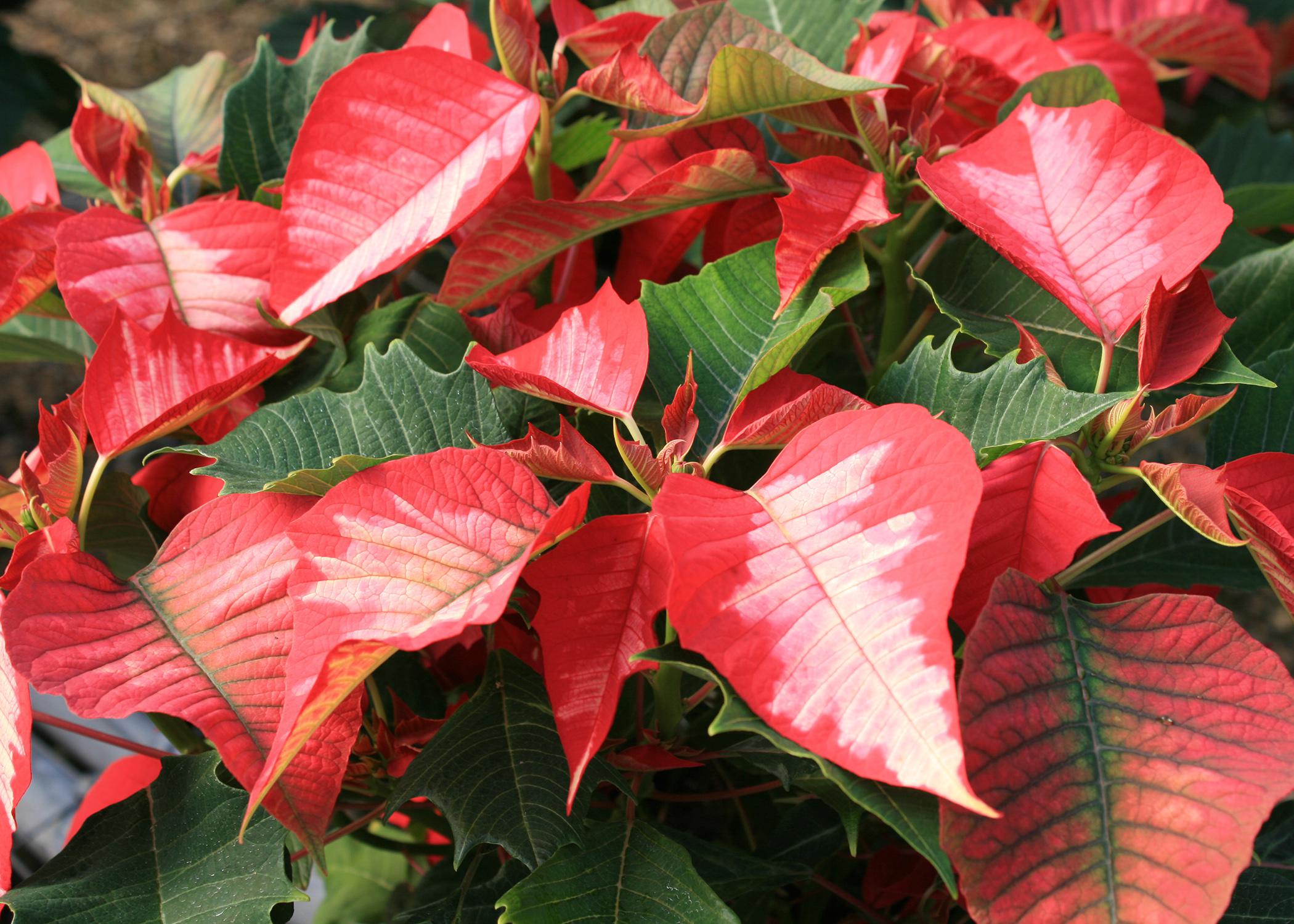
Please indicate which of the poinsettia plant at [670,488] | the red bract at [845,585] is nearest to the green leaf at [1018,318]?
the poinsettia plant at [670,488]

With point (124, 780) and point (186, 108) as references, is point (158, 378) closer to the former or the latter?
point (124, 780)

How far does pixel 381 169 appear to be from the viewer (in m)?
0.43

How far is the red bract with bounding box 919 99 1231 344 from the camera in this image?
0.37 meters

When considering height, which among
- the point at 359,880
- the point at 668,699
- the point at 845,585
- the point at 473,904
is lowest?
the point at 359,880

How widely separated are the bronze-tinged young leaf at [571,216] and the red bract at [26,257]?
0.18 metres

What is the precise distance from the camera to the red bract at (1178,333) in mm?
350

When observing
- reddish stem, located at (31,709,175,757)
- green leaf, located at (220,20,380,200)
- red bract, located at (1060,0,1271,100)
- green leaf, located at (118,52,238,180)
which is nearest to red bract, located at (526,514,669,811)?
reddish stem, located at (31,709,175,757)

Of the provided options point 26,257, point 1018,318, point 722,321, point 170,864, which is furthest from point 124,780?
point 1018,318

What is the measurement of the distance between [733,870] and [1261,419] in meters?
0.29

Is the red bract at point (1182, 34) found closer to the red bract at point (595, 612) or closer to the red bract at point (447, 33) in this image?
the red bract at point (447, 33)

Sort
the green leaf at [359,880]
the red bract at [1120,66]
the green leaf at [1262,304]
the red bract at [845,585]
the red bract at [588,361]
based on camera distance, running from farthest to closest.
Answer: 1. the green leaf at [359,880]
2. the red bract at [1120,66]
3. the green leaf at [1262,304]
4. the red bract at [588,361]
5. the red bract at [845,585]

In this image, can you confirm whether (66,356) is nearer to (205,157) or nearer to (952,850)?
(205,157)

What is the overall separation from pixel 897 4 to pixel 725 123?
2.82ft

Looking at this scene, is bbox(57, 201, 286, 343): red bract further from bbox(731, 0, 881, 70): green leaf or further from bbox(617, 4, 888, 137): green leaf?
bbox(731, 0, 881, 70): green leaf
